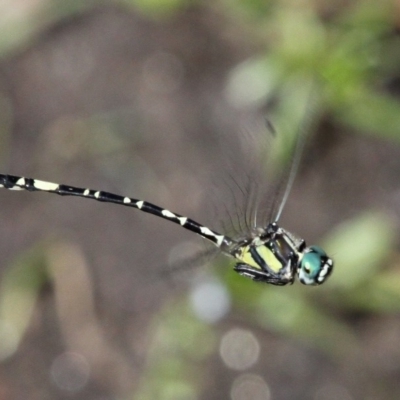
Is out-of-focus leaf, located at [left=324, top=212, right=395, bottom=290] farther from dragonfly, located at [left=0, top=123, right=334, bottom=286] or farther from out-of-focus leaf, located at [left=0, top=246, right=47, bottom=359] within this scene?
out-of-focus leaf, located at [left=0, top=246, right=47, bottom=359]

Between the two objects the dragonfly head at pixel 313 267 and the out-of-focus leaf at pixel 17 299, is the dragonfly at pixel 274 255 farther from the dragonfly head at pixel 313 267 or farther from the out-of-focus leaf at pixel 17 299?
the out-of-focus leaf at pixel 17 299

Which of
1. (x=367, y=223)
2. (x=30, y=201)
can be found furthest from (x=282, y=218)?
(x=30, y=201)

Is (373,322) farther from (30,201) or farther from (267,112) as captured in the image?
(30,201)

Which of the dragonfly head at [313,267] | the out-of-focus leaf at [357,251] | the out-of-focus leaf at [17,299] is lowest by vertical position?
the dragonfly head at [313,267]

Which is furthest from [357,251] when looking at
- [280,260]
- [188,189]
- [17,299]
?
[17,299]

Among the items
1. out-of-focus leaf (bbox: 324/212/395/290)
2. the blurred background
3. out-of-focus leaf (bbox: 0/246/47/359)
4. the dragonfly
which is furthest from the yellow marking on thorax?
out-of-focus leaf (bbox: 0/246/47/359)

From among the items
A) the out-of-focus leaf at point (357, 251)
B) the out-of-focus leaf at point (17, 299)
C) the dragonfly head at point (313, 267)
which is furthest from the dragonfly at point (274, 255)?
the out-of-focus leaf at point (17, 299)
